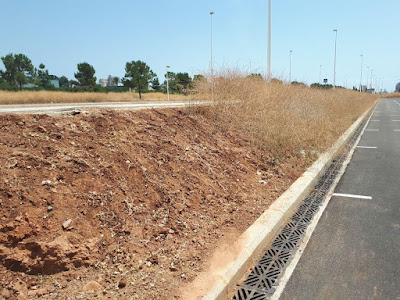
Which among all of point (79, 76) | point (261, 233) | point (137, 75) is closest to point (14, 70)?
point (79, 76)

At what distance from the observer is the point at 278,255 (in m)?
3.13

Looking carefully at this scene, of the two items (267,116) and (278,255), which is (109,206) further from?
(267,116)

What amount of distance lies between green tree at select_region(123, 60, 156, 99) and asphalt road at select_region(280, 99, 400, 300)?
130 ft

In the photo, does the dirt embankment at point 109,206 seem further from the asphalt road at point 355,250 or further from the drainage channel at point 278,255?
the asphalt road at point 355,250

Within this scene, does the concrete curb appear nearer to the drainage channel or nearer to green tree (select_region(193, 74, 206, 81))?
the drainage channel

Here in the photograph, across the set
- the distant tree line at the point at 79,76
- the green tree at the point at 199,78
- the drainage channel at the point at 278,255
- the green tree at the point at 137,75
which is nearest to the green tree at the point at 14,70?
the distant tree line at the point at 79,76

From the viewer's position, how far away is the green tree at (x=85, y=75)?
41750 millimetres

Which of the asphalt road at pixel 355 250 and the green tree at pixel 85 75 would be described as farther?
the green tree at pixel 85 75

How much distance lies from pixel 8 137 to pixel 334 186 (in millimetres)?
5096

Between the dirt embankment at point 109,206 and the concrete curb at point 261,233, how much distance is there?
0.18m

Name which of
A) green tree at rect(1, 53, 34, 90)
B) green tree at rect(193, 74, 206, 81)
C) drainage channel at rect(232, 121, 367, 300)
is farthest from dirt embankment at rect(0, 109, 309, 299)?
green tree at rect(1, 53, 34, 90)

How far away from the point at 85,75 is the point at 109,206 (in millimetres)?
43724

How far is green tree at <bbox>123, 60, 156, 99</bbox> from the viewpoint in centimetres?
4228

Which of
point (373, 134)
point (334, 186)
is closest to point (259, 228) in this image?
point (334, 186)
